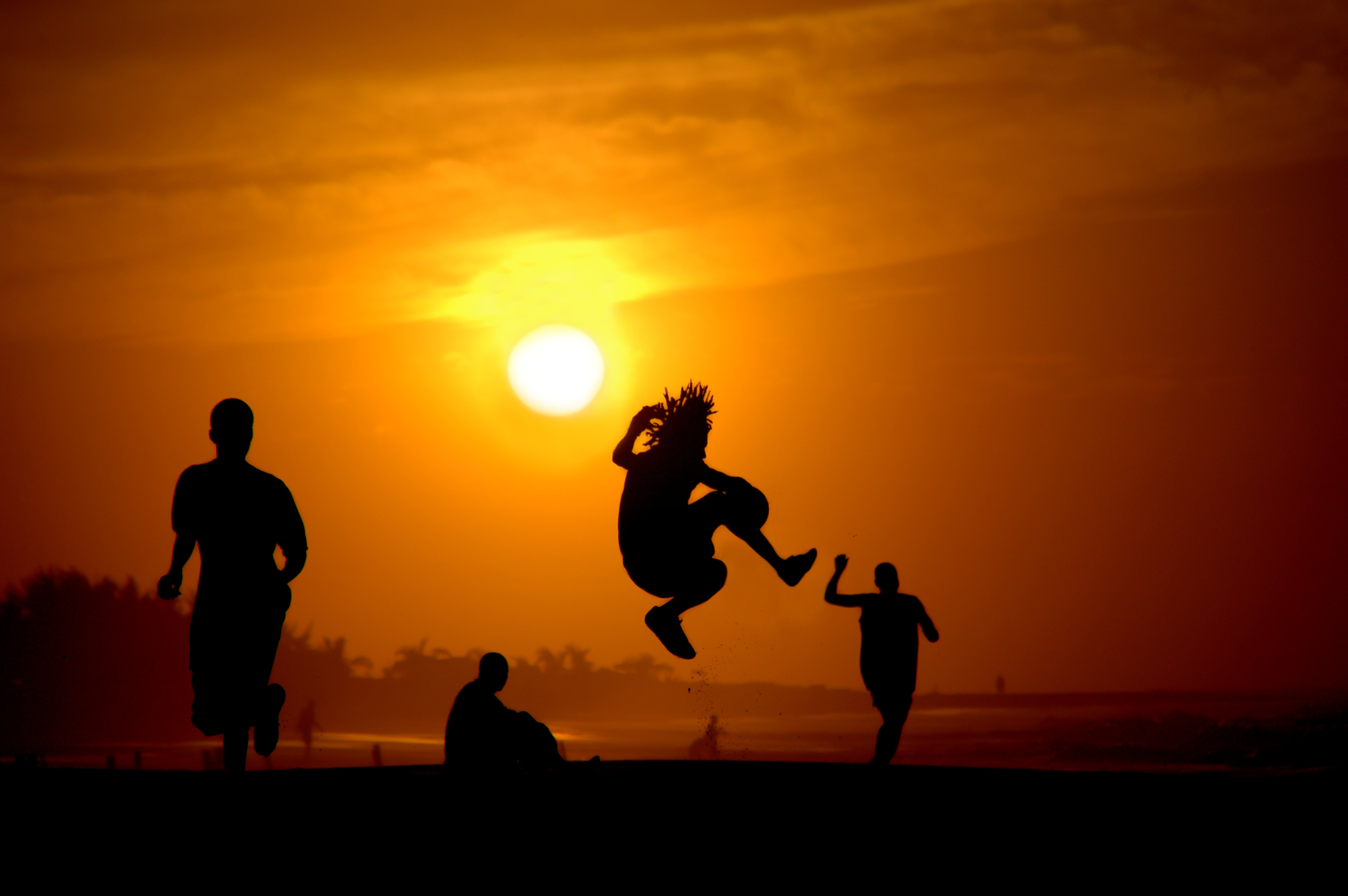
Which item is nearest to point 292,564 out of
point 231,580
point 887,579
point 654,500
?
point 231,580

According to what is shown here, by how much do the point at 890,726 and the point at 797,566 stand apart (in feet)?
8.17

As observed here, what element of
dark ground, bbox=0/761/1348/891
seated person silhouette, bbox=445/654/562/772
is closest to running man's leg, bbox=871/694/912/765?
dark ground, bbox=0/761/1348/891

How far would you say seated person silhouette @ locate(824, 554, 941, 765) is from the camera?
14.4m

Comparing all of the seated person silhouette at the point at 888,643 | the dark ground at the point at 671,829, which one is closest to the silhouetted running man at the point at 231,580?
the dark ground at the point at 671,829

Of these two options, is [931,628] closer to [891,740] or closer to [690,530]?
[891,740]

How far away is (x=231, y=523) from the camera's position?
10.6m

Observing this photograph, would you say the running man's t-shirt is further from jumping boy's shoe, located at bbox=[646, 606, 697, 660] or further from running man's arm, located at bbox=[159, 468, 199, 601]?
jumping boy's shoe, located at bbox=[646, 606, 697, 660]

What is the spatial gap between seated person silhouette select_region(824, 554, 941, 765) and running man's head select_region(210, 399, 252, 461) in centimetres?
615

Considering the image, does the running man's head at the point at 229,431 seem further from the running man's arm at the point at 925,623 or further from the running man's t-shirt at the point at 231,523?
the running man's arm at the point at 925,623

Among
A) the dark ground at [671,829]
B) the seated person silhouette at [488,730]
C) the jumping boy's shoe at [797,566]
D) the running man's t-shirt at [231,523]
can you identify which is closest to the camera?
the dark ground at [671,829]

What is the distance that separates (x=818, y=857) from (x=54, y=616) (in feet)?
435

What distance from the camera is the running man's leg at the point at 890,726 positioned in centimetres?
1446

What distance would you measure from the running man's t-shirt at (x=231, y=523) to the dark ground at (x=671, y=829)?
1548 millimetres

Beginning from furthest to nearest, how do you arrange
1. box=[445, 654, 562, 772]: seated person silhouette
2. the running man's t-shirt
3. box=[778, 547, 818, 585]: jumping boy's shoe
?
box=[778, 547, 818, 585]: jumping boy's shoe
the running man's t-shirt
box=[445, 654, 562, 772]: seated person silhouette
